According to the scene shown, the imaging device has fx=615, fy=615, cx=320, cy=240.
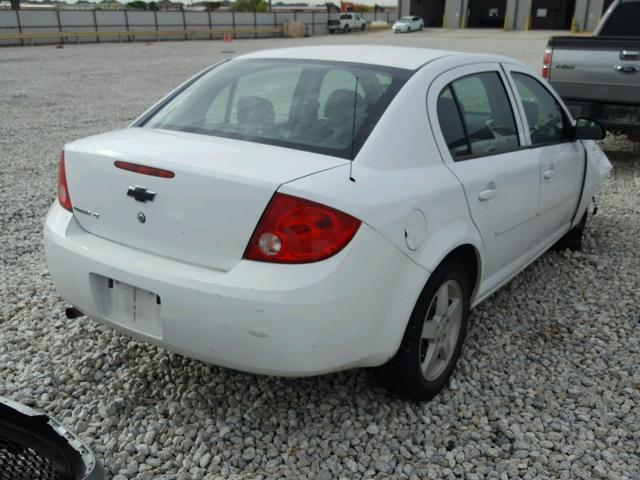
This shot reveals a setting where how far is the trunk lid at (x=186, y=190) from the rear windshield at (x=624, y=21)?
910 cm

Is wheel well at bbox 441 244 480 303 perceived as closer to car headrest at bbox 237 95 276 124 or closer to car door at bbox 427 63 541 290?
car door at bbox 427 63 541 290

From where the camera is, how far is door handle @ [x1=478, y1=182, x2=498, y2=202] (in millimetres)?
2973

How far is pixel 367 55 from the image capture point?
129 inches

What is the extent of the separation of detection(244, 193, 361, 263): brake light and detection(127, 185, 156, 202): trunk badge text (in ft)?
1.61

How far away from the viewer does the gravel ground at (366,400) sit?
255cm

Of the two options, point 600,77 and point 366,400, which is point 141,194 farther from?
point 600,77

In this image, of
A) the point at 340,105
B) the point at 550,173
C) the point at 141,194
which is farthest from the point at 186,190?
the point at 550,173

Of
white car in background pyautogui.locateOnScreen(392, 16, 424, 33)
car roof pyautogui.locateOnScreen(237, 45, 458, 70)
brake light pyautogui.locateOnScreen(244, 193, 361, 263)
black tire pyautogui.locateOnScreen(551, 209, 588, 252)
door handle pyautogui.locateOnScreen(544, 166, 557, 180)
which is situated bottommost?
white car in background pyautogui.locateOnScreen(392, 16, 424, 33)

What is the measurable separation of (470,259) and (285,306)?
1.22 meters

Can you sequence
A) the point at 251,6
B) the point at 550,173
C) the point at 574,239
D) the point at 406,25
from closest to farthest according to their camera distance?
1. the point at 550,173
2. the point at 574,239
3. the point at 406,25
4. the point at 251,6

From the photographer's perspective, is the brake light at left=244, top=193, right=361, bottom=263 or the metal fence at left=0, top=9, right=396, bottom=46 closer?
the brake light at left=244, top=193, right=361, bottom=263

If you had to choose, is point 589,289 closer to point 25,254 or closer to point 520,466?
point 520,466

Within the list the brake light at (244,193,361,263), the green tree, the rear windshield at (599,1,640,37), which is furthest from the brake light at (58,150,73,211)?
the green tree

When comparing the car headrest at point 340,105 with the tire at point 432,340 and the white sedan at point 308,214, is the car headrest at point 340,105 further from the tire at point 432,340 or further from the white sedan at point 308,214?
the tire at point 432,340
